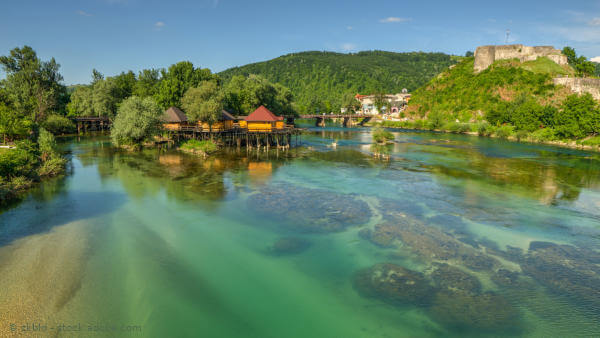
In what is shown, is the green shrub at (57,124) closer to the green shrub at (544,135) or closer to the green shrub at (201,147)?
the green shrub at (201,147)

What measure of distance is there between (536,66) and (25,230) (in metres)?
104

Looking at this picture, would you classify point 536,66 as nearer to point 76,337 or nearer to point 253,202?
point 253,202

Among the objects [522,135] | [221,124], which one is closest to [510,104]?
[522,135]

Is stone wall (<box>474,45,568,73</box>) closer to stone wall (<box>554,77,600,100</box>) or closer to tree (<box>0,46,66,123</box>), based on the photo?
stone wall (<box>554,77,600,100</box>)

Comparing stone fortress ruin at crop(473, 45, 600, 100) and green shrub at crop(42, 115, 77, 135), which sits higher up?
stone fortress ruin at crop(473, 45, 600, 100)

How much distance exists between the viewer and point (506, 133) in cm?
6631

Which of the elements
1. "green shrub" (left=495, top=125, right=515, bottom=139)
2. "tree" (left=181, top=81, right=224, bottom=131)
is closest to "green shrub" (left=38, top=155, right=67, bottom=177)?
"tree" (left=181, top=81, right=224, bottom=131)

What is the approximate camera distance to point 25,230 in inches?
654

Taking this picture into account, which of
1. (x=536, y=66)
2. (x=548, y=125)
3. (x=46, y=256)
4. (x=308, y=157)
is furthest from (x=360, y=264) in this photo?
(x=536, y=66)

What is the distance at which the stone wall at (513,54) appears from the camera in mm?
82438

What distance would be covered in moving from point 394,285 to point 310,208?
9537 millimetres

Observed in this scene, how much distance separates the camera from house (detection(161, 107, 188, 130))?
5078cm

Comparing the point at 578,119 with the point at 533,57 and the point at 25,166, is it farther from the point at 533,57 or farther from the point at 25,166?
the point at 25,166

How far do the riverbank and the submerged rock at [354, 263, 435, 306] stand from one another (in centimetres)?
5397
